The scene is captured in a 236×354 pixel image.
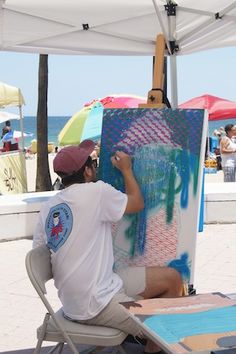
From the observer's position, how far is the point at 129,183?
10.9ft

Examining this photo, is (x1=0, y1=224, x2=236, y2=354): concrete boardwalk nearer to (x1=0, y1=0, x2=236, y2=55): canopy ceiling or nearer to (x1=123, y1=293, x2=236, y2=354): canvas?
(x1=123, y1=293, x2=236, y2=354): canvas

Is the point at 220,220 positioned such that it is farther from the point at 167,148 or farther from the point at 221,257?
the point at 167,148

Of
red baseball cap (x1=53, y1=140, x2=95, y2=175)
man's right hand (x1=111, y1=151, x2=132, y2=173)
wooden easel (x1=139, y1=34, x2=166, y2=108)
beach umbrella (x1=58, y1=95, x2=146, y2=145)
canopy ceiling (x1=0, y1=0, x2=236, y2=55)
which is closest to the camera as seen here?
red baseball cap (x1=53, y1=140, x2=95, y2=175)

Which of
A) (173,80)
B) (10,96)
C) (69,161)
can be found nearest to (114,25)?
(173,80)

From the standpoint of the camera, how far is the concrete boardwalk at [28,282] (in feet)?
14.0

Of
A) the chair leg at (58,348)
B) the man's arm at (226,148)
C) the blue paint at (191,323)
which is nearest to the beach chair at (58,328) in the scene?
the chair leg at (58,348)

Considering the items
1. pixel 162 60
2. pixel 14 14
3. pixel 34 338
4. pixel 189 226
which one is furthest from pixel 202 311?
pixel 14 14

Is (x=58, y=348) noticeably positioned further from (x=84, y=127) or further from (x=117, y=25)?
(x=84, y=127)

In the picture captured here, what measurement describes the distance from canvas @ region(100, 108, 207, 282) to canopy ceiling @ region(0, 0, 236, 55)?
177cm

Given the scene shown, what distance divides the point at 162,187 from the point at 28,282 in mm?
2428

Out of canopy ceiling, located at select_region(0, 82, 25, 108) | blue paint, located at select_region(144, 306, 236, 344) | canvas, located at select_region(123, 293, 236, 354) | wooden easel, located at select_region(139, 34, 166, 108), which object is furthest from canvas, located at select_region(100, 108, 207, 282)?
canopy ceiling, located at select_region(0, 82, 25, 108)

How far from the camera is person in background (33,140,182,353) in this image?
2.95m

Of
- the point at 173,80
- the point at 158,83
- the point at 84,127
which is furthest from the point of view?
the point at 84,127

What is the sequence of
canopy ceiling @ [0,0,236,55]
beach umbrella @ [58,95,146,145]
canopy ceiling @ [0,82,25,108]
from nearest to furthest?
canopy ceiling @ [0,0,236,55], beach umbrella @ [58,95,146,145], canopy ceiling @ [0,82,25,108]
